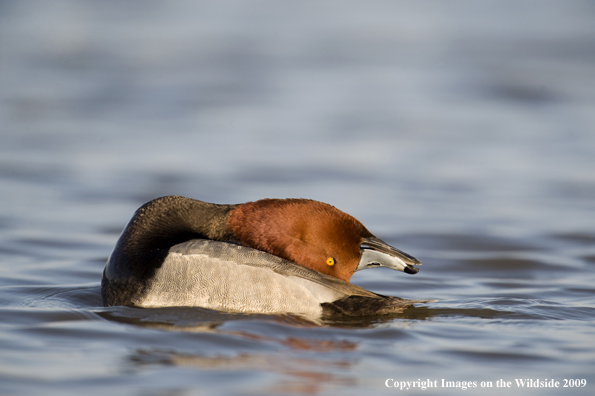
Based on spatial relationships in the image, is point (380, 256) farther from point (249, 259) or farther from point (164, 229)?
point (164, 229)

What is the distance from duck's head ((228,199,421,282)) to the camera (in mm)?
6297

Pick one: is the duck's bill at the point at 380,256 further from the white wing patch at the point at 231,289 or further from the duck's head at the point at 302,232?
the white wing patch at the point at 231,289

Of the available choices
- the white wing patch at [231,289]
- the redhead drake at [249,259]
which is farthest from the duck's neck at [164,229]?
the white wing patch at [231,289]

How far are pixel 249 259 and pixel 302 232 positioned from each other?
51cm

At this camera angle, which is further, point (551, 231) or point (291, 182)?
point (291, 182)

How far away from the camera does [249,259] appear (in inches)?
241

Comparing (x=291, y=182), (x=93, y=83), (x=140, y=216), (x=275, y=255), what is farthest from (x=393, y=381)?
(x=93, y=83)

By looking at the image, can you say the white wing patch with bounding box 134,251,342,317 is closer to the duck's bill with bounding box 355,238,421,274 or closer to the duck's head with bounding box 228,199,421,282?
the duck's head with bounding box 228,199,421,282

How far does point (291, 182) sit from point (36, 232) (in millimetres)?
3806

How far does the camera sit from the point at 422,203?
10.9 meters

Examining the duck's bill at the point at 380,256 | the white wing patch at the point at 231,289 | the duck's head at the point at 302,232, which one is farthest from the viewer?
the duck's bill at the point at 380,256

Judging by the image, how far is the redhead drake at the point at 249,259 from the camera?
6047 mm

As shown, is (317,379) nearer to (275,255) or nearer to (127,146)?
(275,255)

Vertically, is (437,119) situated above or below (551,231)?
above
